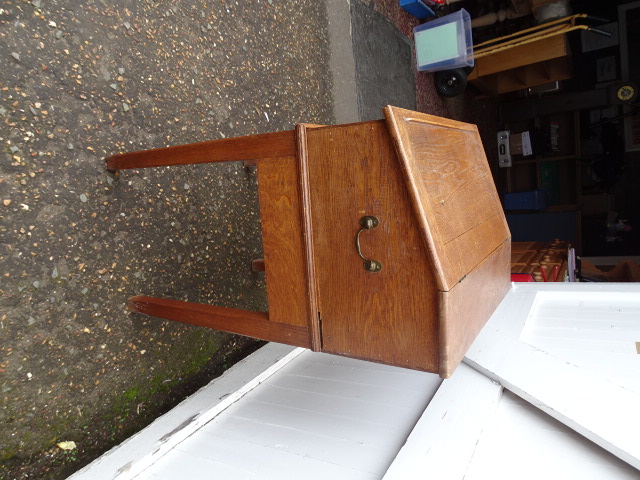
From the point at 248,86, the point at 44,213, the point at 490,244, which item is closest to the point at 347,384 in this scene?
the point at 490,244

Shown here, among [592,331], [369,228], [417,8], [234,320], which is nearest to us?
[369,228]

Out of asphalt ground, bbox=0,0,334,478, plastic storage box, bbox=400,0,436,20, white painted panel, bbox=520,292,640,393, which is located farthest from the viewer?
plastic storage box, bbox=400,0,436,20

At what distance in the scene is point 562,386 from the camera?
1.12 metres

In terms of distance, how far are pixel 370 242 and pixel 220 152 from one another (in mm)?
424

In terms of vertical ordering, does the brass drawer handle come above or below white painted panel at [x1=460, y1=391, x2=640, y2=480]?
above

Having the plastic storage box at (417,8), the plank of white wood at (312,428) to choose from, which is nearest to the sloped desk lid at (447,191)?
the plank of white wood at (312,428)

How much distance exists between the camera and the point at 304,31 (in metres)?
2.34

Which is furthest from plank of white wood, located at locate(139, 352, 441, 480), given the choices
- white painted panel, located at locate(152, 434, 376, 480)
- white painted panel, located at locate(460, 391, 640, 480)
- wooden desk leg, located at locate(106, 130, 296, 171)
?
wooden desk leg, located at locate(106, 130, 296, 171)

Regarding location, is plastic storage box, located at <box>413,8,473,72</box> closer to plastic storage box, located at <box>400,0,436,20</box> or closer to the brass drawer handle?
plastic storage box, located at <box>400,0,436,20</box>

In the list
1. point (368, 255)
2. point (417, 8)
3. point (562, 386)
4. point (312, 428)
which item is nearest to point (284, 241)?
point (368, 255)

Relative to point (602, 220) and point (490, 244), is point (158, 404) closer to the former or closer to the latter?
point (490, 244)

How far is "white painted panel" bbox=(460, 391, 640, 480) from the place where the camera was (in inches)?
37.0

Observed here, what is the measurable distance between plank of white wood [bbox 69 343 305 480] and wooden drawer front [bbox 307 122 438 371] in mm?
485

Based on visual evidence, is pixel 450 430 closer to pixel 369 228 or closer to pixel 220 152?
pixel 369 228
